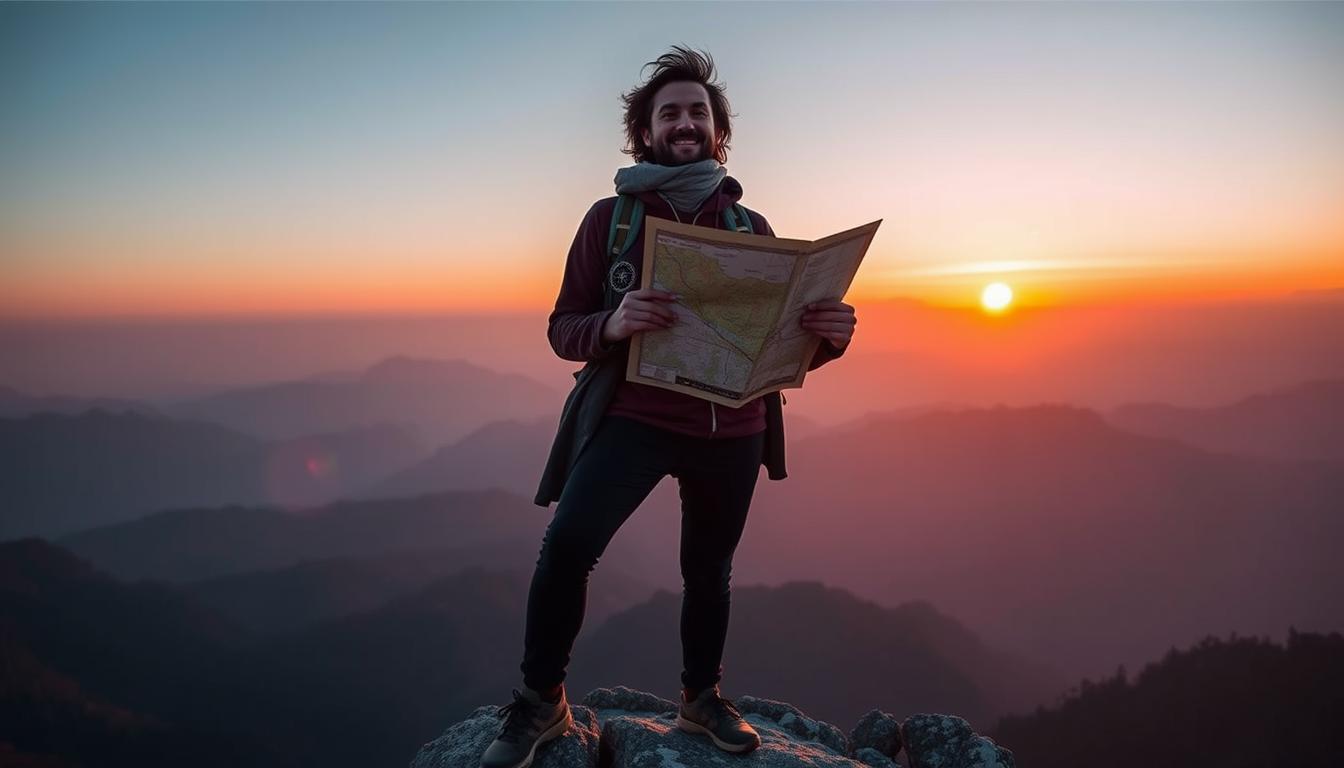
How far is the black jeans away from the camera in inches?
115

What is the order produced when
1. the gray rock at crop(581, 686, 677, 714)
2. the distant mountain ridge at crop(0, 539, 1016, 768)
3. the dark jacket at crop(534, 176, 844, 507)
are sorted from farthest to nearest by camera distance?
the distant mountain ridge at crop(0, 539, 1016, 768)
the gray rock at crop(581, 686, 677, 714)
the dark jacket at crop(534, 176, 844, 507)

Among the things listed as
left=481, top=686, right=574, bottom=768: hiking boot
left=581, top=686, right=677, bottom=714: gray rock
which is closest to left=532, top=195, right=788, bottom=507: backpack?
left=481, top=686, right=574, bottom=768: hiking boot

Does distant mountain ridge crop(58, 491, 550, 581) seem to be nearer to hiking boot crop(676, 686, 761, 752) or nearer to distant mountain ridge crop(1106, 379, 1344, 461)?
hiking boot crop(676, 686, 761, 752)

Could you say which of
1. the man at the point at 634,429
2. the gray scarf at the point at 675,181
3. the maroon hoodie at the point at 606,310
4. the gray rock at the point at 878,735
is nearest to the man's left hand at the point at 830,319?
the man at the point at 634,429

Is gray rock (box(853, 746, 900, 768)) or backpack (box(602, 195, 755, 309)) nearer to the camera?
backpack (box(602, 195, 755, 309))

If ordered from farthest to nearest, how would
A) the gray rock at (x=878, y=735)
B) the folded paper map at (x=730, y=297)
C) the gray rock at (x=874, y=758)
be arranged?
1. the gray rock at (x=878, y=735)
2. the gray rock at (x=874, y=758)
3. the folded paper map at (x=730, y=297)

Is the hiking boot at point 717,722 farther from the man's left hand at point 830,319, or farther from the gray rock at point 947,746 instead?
the gray rock at point 947,746

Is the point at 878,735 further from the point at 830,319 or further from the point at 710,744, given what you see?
the point at 830,319

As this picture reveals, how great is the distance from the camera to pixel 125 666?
8325 cm

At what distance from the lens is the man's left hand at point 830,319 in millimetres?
2859

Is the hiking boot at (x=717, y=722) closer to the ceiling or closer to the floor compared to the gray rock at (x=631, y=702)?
closer to the ceiling

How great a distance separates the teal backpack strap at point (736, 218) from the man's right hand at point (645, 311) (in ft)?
1.96

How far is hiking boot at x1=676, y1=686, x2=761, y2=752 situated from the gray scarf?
2413mm

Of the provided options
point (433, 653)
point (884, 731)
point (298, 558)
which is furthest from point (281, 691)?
point (884, 731)
